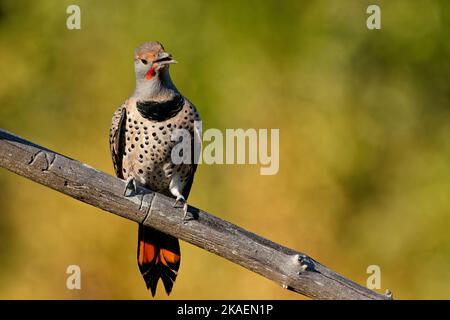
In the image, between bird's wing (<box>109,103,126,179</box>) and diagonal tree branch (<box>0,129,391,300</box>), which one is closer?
diagonal tree branch (<box>0,129,391,300</box>)

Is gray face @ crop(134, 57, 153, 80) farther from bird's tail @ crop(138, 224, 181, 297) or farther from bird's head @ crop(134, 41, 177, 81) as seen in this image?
bird's tail @ crop(138, 224, 181, 297)

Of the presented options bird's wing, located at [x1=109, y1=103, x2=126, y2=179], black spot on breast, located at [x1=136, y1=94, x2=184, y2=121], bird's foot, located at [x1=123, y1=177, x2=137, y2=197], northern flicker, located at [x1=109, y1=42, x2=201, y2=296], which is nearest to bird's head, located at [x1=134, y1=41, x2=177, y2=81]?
northern flicker, located at [x1=109, y1=42, x2=201, y2=296]

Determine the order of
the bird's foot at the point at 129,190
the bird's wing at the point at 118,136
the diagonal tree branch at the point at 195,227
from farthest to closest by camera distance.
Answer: the bird's wing at the point at 118,136 < the bird's foot at the point at 129,190 < the diagonal tree branch at the point at 195,227

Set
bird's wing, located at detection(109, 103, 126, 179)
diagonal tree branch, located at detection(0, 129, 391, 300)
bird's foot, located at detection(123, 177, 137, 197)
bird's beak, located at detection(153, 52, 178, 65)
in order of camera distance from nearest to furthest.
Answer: diagonal tree branch, located at detection(0, 129, 391, 300), bird's foot, located at detection(123, 177, 137, 197), bird's beak, located at detection(153, 52, 178, 65), bird's wing, located at detection(109, 103, 126, 179)

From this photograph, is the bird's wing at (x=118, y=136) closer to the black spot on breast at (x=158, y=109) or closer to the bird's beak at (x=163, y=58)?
the black spot on breast at (x=158, y=109)

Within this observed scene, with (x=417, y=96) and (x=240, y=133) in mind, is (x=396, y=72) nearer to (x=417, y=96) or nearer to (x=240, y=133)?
(x=417, y=96)

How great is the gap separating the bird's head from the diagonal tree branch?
27.3 inches

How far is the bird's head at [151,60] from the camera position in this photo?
11.1ft

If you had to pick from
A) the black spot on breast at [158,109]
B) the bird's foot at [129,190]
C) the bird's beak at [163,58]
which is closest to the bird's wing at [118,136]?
the black spot on breast at [158,109]

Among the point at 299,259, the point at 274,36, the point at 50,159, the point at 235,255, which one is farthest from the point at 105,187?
the point at 274,36

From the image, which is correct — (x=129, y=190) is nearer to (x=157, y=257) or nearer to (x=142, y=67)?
(x=157, y=257)

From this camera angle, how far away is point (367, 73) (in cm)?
508

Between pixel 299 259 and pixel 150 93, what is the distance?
3.60 ft

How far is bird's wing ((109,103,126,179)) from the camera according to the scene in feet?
11.8
